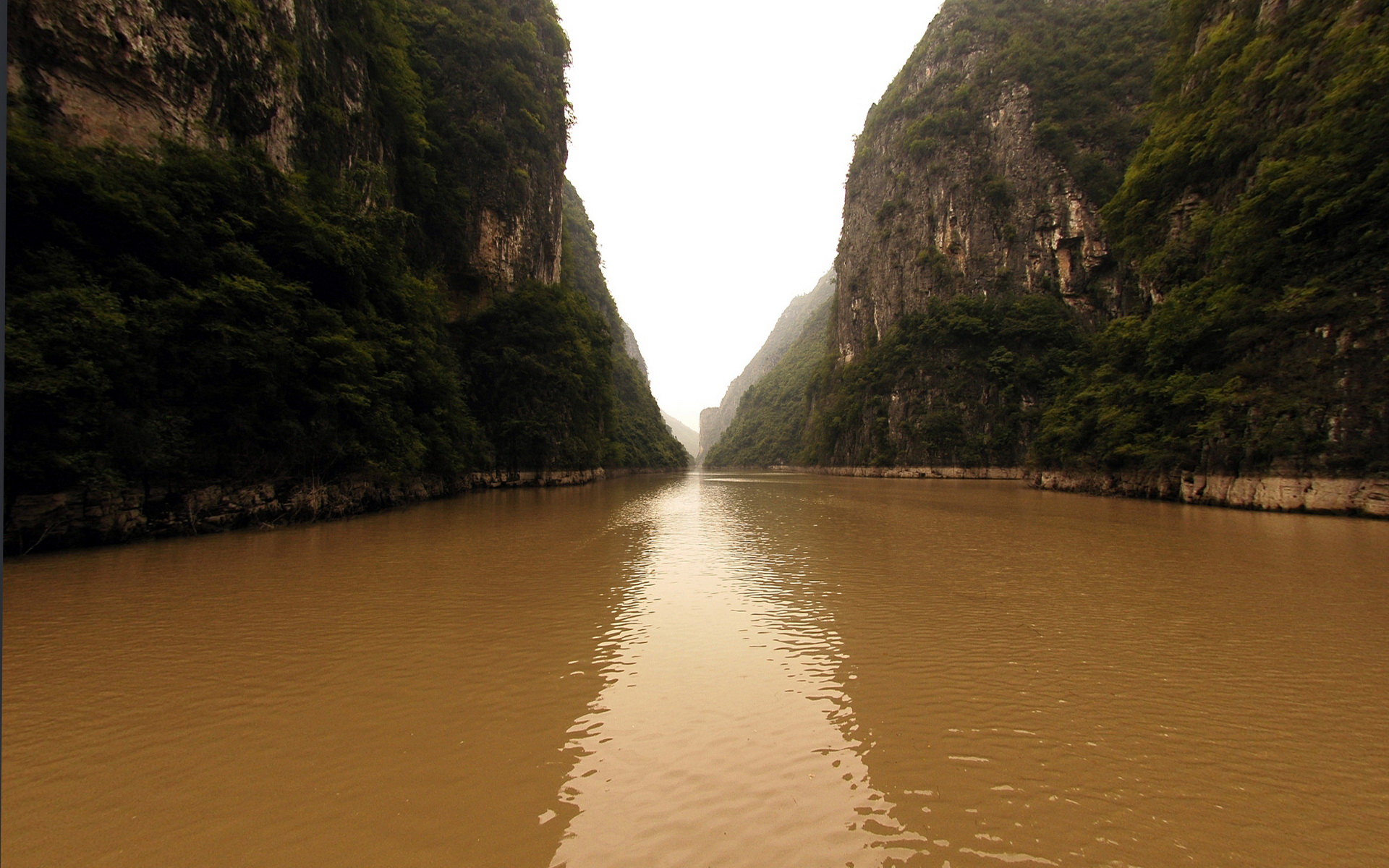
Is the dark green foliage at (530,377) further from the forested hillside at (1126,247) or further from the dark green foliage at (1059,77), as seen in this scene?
the dark green foliage at (1059,77)

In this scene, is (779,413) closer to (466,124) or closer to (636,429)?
(636,429)

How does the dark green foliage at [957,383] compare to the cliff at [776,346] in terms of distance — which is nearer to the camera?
the dark green foliage at [957,383]

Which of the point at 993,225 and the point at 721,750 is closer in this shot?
the point at 721,750

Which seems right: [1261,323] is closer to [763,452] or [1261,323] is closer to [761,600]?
[761,600]

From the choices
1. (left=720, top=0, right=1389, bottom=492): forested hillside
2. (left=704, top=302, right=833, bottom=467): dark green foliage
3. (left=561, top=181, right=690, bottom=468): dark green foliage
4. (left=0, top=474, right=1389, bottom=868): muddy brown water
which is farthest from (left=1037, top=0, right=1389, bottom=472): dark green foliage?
(left=704, top=302, right=833, bottom=467): dark green foliage

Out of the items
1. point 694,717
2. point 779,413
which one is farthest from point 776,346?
point 694,717

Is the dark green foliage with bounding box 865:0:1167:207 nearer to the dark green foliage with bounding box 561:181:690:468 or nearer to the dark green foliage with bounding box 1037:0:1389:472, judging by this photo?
the dark green foliage with bounding box 1037:0:1389:472

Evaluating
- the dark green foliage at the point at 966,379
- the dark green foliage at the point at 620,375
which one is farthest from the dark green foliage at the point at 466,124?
the dark green foliage at the point at 966,379

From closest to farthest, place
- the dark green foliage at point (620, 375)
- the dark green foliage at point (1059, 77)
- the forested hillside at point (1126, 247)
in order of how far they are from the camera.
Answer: the forested hillside at point (1126, 247) → the dark green foliage at point (1059, 77) → the dark green foliage at point (620, 375)
